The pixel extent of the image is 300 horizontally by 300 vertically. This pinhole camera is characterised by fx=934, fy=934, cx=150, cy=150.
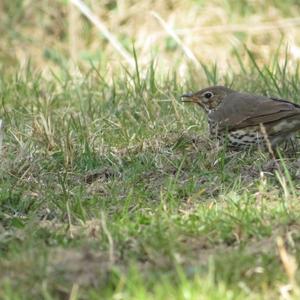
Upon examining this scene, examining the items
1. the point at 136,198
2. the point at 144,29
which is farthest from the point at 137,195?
the point at 144,29

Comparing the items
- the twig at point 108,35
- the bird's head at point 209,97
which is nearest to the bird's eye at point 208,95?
the bird's head at point 209,97

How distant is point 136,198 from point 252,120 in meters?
1.56

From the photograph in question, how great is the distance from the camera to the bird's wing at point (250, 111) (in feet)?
21.2

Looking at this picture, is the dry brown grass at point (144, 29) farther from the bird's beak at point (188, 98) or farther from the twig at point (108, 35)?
the bird's beak at point (188, 98)

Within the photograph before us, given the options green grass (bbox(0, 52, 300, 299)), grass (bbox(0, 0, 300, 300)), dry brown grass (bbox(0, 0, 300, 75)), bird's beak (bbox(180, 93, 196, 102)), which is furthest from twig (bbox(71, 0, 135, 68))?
dry brown grass (bbox(0, 0, 300, 75))

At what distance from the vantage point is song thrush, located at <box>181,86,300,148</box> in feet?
21.1

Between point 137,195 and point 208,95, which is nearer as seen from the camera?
point 137,195

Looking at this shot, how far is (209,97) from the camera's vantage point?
7137mm

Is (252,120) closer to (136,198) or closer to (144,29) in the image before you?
(136,198)

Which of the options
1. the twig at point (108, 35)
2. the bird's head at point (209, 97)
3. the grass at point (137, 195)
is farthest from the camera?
the twig at point (108, 35)

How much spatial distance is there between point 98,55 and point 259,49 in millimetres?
2177

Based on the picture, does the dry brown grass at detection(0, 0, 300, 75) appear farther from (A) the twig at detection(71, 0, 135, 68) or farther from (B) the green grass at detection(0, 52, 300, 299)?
(B) the green grass at detection(0, 52, 300, 299)

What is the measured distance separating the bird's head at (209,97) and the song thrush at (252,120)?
0.09 metres

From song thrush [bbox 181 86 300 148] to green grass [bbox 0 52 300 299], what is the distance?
0.15m
